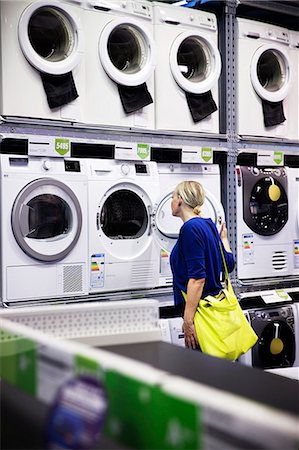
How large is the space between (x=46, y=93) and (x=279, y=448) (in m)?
3.24

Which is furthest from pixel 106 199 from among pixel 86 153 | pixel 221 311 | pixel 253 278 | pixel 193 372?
pixel 193 372

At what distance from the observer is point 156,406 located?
99cm

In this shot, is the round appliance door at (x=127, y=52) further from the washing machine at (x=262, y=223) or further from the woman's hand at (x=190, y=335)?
the woman's hand at (x=190, y=335)

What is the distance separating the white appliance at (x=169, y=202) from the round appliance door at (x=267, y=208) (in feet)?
1.09

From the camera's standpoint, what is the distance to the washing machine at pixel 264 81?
4734 mm

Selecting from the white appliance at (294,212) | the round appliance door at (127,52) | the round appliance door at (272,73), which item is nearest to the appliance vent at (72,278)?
the round appliance door at (127,52)

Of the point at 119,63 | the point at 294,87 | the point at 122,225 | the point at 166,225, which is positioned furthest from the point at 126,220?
the point at 294,87

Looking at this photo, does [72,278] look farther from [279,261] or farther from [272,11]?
[272,11]

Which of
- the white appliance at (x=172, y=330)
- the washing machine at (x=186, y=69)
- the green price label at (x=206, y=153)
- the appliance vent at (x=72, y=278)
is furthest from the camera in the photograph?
the green price label at (x=206, y=153)

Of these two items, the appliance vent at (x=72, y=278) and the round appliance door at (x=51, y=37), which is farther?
the appliance vent at (x=72, y=278)

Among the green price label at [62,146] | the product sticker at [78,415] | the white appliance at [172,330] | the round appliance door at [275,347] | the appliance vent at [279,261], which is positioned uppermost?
the green price label at [62,146]

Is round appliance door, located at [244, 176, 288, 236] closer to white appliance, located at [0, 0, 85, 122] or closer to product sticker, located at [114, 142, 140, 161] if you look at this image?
product sticker, located at [114, 142, 140, 161]

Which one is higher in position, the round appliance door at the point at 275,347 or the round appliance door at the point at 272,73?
the round appliance door at the point at 272,73

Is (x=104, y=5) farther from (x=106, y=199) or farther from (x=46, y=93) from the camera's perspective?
(x=106, y=199)
